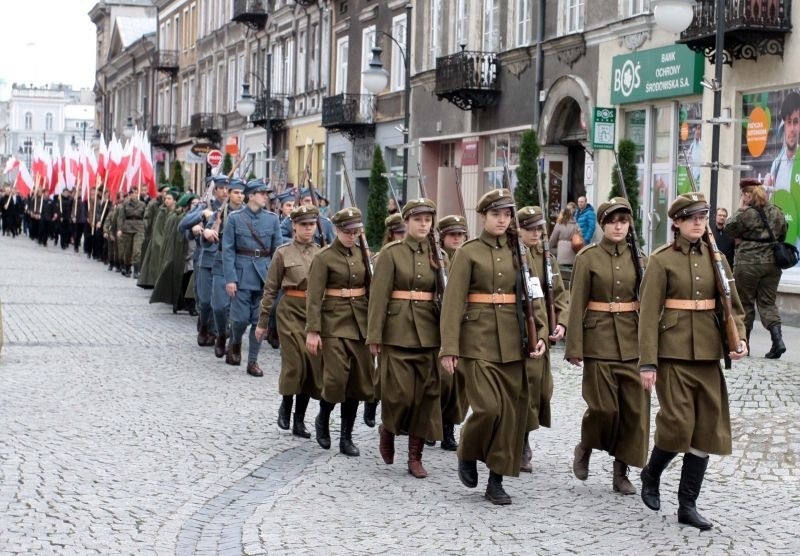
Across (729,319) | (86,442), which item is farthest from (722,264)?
(86,442)

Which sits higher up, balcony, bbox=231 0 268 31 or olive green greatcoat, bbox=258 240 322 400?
balcony, bbox=231 0 268 31

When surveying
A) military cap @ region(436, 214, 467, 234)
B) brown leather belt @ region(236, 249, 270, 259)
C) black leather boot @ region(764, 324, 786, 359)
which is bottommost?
black leather boot @ region(764, 324, 786, 359)

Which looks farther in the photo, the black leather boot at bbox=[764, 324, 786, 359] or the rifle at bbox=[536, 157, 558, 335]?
the black leather boot at bbox=[764, 324, 786, 359]

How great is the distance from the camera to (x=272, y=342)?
16.6 m

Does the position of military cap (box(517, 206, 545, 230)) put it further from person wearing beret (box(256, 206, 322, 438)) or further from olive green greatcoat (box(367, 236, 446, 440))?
person wearing beret (box(256, 206, 322, 438))

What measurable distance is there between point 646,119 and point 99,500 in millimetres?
17962

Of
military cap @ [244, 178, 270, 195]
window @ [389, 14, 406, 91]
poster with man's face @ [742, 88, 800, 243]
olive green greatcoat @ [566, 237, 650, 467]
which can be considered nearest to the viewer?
olive green greatcoat @ [566, 237, 650, 467]

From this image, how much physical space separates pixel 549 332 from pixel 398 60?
29197 mm

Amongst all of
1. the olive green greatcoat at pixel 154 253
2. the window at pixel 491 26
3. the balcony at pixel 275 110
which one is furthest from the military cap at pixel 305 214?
the balcony at pixel 275 110

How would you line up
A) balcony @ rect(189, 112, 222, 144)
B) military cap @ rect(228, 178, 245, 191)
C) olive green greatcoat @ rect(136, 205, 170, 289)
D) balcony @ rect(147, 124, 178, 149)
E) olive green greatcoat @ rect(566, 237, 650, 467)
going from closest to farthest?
1. olive green greatcoat @ rect(566, 237, 650, 467)
2. military cap @ rect(228, 178, 245, 191)
3. olive green greatcoat @ rect(136, 205, 170, 289)
4. balcony @ rect(189, 112, 222, 144)
5. balcony @ rect(147, 124, 178, 149)

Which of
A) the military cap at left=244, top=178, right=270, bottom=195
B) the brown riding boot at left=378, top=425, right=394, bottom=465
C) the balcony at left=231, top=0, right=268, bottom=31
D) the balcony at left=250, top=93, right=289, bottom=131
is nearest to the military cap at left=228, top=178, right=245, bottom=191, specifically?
the military cap at left=244, top=178, right=270, bottom=195

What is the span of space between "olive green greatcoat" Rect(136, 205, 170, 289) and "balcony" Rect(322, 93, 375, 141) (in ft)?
48.3

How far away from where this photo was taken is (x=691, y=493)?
7.53 metres

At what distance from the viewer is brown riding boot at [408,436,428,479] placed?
890 cm
